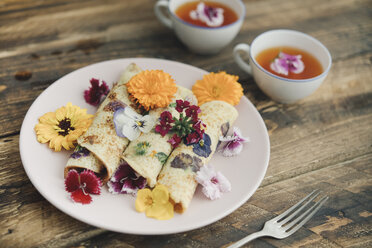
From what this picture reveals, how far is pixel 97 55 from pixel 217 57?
2.91 feet

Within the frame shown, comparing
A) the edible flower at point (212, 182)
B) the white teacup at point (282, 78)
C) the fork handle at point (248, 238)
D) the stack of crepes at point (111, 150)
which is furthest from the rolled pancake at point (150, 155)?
the white teacup at point (282, 78)

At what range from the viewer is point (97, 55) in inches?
98.2

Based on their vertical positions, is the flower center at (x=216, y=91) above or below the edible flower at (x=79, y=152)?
above

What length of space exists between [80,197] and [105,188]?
0.43ft

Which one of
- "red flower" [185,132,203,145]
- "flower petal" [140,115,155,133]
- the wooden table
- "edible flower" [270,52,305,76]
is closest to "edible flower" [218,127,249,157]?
"red flower" [185,132,203,145]

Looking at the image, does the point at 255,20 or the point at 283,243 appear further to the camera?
the point at 255,20

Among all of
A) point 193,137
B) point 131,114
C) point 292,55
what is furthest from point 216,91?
point 292,55

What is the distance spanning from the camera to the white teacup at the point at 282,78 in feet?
6.79

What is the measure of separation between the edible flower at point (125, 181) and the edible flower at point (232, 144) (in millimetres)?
464

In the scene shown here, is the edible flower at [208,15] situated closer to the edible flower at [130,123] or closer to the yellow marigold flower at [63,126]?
the edible flower at [130,123]

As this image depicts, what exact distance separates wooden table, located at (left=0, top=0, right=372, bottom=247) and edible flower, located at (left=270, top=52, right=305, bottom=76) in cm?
22

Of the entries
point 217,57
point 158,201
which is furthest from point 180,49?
point 158,201

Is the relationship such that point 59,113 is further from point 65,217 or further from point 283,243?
point 283,243

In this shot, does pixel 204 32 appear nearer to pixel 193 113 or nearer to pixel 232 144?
pixel 193 113
